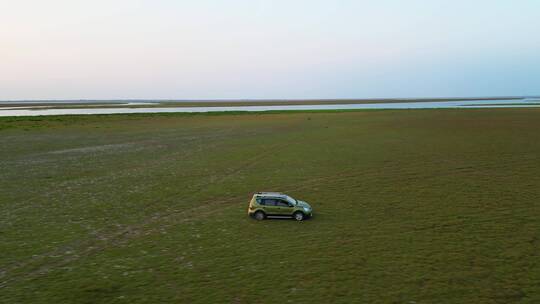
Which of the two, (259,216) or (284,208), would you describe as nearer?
(284,208)

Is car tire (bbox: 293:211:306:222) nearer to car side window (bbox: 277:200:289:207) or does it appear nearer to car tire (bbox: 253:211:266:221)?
car side window (bbox: 277:200:289:207)

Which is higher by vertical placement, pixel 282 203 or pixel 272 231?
pixel 282 203

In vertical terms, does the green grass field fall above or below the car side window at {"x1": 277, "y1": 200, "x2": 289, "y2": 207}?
below

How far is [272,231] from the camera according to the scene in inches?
888

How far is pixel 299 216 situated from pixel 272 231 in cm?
250

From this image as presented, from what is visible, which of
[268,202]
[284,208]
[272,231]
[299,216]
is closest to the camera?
[272,231]

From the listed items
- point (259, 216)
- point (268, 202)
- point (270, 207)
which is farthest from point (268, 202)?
point (259, 216)

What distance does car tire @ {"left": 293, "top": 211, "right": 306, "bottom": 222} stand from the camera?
2430 cm

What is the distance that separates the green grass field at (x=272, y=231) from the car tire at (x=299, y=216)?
0.43 metres

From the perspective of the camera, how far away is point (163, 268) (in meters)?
17.6

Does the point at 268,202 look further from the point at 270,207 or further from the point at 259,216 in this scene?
the point at 259,216

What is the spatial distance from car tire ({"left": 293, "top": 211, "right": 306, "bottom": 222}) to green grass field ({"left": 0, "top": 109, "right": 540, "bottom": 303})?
429 mm

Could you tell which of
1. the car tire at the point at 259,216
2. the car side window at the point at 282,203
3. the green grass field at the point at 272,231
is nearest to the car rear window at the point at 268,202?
the car side window at the point at 282,203

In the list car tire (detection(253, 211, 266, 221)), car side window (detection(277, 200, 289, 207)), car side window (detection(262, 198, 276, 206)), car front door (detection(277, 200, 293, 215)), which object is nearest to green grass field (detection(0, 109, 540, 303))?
car front door (detection(277, 200, 293, 215))
